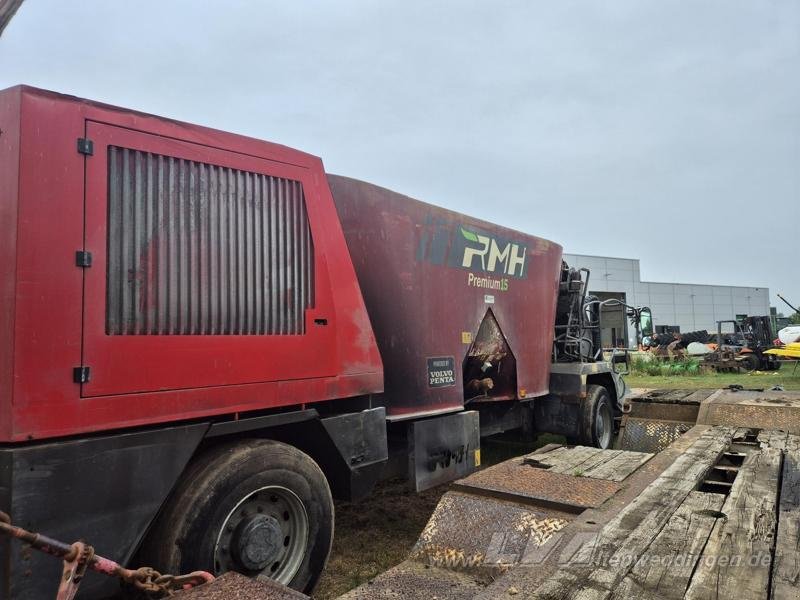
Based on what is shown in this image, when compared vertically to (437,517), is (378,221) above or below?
above

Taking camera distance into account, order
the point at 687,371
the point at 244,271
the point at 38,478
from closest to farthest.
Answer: the point at 38,478, the point at 244,271, the point at 687,371

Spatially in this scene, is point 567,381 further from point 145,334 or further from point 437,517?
point 145,334

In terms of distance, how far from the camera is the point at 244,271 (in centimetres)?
315

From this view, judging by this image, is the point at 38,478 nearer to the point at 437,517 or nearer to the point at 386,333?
the point at 437,517

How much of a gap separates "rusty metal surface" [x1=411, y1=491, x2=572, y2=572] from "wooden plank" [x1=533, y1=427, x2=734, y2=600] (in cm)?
39

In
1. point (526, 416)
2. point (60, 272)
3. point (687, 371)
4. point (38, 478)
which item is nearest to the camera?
point (38, 478)

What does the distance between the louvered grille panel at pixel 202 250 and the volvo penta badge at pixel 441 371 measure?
1541 millimetres

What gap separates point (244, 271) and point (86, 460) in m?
1.21

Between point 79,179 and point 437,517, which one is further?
point 437,517

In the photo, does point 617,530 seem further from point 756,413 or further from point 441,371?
point 756,413

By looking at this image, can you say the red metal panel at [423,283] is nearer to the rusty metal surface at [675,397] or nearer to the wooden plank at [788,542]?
the wooden plank at [788,542]

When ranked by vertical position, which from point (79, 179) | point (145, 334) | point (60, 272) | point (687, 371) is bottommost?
point (687, 371)

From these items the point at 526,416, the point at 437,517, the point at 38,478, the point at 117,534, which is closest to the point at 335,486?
the point at 437,517

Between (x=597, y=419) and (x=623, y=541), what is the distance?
15.7ft
